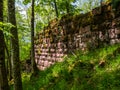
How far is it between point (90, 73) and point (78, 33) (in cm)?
387

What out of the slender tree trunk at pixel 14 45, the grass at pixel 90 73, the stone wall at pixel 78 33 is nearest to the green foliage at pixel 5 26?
the grass at pixel 90 73

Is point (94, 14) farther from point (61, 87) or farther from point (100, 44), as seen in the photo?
point (61, 87)

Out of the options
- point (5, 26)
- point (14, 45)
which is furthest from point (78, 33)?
point (5, 26)

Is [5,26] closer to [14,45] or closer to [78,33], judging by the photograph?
[14,45]

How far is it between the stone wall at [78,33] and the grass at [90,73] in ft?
2.28

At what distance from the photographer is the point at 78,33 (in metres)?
12.1

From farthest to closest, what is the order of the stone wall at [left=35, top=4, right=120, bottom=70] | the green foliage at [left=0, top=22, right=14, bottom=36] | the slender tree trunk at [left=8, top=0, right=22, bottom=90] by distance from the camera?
the stone wall at [left=35, top=4, right=120, bottom=70] < the slender tree trunk at [left=8, top=0, right=22, bottom=90] < the green foliage at [left=0, top=22, right=14, bottom=36]

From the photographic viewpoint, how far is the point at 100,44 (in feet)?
34.4

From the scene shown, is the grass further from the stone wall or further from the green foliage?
the green foliage

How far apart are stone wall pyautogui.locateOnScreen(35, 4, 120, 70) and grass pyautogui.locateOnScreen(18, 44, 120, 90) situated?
694 millimetres

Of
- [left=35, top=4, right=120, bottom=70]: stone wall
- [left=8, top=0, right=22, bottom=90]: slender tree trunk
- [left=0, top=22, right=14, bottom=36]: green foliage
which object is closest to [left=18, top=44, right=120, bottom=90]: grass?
[left=35, top=4, right=120, bottom=70]: stone wall

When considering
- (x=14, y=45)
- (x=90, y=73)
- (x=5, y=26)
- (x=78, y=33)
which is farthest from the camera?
(x=78, y=33)

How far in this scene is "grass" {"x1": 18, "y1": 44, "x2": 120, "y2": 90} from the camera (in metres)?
7.28

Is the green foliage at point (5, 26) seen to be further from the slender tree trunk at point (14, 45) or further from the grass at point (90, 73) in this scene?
the slender tree trunk at point (14, 45)
